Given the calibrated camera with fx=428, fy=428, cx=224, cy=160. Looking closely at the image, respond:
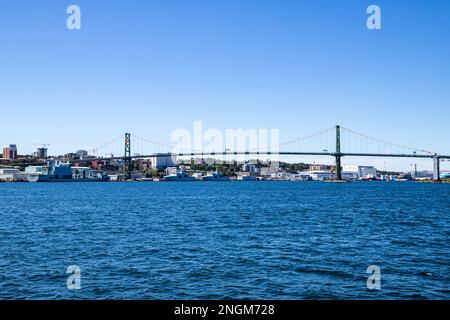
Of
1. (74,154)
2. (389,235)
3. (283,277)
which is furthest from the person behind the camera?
(74,154)

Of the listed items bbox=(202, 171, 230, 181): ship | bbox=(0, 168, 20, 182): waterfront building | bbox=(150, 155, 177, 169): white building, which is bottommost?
bbox=(202, 171, 230, 181): ship

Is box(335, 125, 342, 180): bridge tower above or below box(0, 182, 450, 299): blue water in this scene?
above

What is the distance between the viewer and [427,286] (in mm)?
11195

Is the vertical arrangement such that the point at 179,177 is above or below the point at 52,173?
below

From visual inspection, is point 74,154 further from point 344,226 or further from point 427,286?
point 427,286

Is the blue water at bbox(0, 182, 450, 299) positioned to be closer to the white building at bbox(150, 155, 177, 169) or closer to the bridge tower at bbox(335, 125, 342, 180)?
the bridge tower at bbox(335, 125, 342, 180)

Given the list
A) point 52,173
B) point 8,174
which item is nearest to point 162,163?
point 52,173

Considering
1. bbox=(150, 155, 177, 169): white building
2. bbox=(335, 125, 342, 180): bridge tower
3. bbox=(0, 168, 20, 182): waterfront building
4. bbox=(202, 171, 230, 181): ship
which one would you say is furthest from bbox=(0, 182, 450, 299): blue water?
bbox=(150, 155, 177, 169): white building

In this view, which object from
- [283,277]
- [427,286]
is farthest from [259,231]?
[427,286]

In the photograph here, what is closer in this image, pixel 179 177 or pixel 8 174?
pixel 8 174

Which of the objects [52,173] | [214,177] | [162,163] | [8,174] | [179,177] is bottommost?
[214,177]

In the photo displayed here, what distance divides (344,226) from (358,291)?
14480 mm

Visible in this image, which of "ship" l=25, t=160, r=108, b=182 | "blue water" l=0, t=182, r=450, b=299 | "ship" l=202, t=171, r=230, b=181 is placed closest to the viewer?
"blue water" l=0, t=182, r=450, b=299

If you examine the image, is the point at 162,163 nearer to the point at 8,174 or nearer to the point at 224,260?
the point at 8,174
